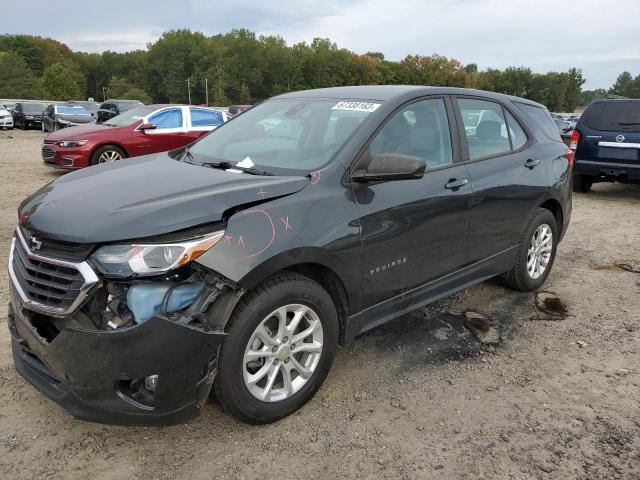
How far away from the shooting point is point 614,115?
30.5 ft

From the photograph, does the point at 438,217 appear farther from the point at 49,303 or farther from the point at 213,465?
the point at 49,303

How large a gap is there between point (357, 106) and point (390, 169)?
2.31ft

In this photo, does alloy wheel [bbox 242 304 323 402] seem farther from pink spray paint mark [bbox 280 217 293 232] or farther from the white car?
the white car

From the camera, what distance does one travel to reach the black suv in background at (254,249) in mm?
2379

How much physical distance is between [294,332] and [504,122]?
2658 millimetres

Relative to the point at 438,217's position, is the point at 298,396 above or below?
below

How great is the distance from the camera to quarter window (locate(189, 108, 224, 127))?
39.5 feet

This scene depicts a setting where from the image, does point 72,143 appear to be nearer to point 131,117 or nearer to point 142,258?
point 131,117

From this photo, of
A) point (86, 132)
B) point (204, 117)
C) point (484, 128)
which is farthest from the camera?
point (204, 117)

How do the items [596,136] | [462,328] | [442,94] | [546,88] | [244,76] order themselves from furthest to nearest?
[546,88] < [244,76] < [596,136] < [462,328] < [442,94]

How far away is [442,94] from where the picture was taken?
3.84 m

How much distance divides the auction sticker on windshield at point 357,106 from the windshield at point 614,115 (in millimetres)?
7360

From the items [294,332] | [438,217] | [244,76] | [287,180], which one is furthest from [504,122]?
[244,76]

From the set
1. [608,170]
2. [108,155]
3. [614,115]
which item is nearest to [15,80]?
[108,155]
